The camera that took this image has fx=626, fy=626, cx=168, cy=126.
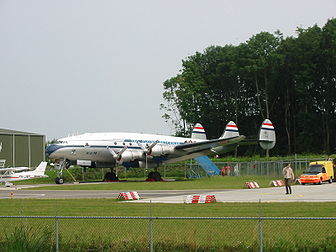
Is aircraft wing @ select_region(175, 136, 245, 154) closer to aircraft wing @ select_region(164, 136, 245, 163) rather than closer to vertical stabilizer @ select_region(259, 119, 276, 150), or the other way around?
aircraft wing @ select_region(164, 136, 245, 163)

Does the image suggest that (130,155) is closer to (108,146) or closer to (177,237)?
(108,146)

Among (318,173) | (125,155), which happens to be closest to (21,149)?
(125,155)

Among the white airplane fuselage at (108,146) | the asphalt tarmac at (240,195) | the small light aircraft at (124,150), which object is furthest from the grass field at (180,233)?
the small light aircraft at (124,150)

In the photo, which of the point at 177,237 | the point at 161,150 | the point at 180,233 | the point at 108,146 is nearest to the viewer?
the point at 177,237

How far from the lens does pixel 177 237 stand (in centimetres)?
1559

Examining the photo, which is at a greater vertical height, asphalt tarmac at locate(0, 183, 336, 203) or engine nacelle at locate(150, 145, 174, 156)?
engine nacelle at locate(150, 145, 174, 156)

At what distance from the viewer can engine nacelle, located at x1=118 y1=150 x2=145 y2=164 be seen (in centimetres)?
5959

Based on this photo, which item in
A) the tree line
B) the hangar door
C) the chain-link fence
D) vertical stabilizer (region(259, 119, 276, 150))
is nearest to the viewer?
the chain-link fence

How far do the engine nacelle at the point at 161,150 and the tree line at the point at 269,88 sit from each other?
3463cm

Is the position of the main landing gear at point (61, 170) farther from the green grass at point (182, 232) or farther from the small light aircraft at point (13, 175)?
the green grass at point (182, 232)

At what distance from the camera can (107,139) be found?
197ft

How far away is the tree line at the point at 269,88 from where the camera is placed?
91562 millimetres

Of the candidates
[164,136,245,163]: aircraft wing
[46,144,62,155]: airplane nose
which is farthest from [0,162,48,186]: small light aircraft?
[164,136,245,163]: aircraft wing

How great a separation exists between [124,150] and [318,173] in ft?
69.4
